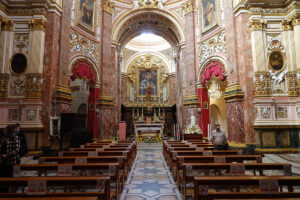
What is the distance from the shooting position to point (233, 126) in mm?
8570

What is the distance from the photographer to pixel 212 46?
11172 millimetres

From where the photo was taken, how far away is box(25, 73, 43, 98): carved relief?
770cm

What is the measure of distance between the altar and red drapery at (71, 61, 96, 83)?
16.2 ft

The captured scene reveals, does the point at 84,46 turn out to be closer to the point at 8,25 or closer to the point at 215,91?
the point at 8,25

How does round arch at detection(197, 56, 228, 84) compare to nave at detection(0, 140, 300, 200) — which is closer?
nave at detection(0, 140, 300, 200)

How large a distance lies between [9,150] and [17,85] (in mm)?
5475

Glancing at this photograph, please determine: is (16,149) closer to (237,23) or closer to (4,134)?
(4,134)

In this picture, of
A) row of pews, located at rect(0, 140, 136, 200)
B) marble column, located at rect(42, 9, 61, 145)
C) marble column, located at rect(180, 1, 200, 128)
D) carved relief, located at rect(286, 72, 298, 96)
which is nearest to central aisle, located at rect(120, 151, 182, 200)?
row of pews, located at rect(0, 140, 136, 200)

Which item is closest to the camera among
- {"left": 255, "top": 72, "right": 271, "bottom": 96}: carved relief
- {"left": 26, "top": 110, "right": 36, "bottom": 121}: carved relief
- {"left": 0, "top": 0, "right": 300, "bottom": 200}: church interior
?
{"left": 0, "top": 0, "right": 300, "bottom": 200}: church interior

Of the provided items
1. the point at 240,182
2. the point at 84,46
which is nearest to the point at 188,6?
the point at 84,46

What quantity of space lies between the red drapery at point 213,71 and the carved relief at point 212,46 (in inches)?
26.8

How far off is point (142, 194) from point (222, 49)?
8.87m

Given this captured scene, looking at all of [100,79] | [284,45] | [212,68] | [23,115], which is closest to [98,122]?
[100,79]

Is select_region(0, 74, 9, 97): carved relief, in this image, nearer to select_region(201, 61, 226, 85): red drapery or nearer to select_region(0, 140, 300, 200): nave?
select_region(0, 140, 300, 200): nave
